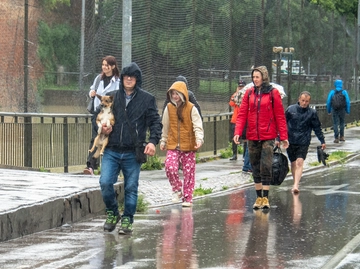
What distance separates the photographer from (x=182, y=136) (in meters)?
13.3

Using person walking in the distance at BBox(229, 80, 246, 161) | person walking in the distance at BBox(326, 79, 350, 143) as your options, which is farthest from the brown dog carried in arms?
person walking in the distance at BBox(326, 79, 350, 143)

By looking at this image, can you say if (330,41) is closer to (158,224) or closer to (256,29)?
(256,29)

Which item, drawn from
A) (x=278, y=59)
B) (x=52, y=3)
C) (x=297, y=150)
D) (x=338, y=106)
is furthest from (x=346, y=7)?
(x=52, y=3)

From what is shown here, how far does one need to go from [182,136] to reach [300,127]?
306 centimetres

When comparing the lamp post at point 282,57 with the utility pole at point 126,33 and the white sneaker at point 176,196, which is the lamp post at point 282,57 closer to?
the utility pole at point 126,33

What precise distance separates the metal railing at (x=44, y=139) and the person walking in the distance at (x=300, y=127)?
357cm

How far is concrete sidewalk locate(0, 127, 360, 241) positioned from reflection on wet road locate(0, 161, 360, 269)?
168 mm

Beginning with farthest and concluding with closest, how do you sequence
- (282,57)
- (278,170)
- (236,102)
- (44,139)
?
(282,57)
(236,102)
(44,139)
(278,170)

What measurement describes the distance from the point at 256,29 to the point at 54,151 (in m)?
11.9

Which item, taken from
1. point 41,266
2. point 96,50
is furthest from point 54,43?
point 41,266

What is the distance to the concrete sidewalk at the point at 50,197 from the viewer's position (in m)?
Answer: 10.1

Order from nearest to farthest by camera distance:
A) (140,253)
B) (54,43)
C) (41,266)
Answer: (41,266) → (140,253) → (54,43)

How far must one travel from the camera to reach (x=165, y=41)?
1969 centimetres

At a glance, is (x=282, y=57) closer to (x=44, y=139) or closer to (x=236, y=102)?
(x=236, y=102)
